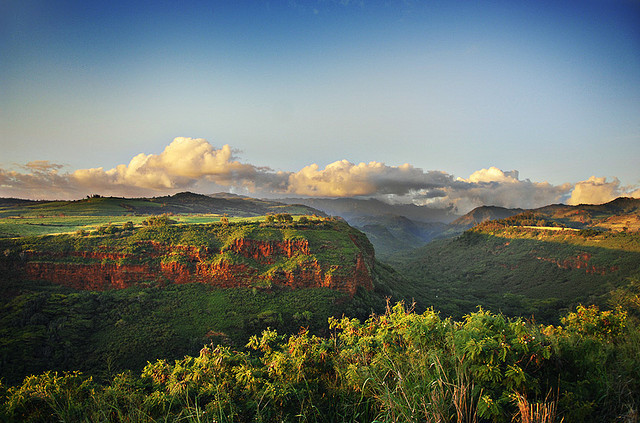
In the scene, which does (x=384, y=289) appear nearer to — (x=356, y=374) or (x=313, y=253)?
(x=313, y=253)

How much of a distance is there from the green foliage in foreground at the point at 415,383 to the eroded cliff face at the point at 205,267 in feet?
130

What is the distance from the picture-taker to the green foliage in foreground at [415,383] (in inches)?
165

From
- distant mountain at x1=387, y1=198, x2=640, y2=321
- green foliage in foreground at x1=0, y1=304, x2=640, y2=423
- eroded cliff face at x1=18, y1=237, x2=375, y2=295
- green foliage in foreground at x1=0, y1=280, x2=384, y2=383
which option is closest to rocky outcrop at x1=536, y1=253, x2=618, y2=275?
distant mountain at x1=387, y1=198, x2=640, y2=321

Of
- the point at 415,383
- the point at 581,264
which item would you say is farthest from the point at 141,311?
the point at 581,264

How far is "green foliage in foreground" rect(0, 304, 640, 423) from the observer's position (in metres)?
4.18

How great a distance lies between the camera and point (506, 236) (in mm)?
120562

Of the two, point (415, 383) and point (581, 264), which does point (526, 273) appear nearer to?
point (581, 264)

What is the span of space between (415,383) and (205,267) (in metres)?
47.6

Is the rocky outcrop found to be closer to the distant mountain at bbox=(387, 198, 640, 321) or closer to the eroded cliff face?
the distant mountain at bbox=(387, 198, 640, 321)

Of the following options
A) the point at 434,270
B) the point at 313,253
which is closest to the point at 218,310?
the point at 313,253

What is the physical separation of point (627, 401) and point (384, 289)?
55.8 metres

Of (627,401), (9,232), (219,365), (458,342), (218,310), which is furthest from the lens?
(9,232)

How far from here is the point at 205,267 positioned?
153ft

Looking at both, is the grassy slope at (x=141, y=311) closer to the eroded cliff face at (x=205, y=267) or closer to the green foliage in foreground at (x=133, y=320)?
the green foliage in foreground at (x=133, y=320)
